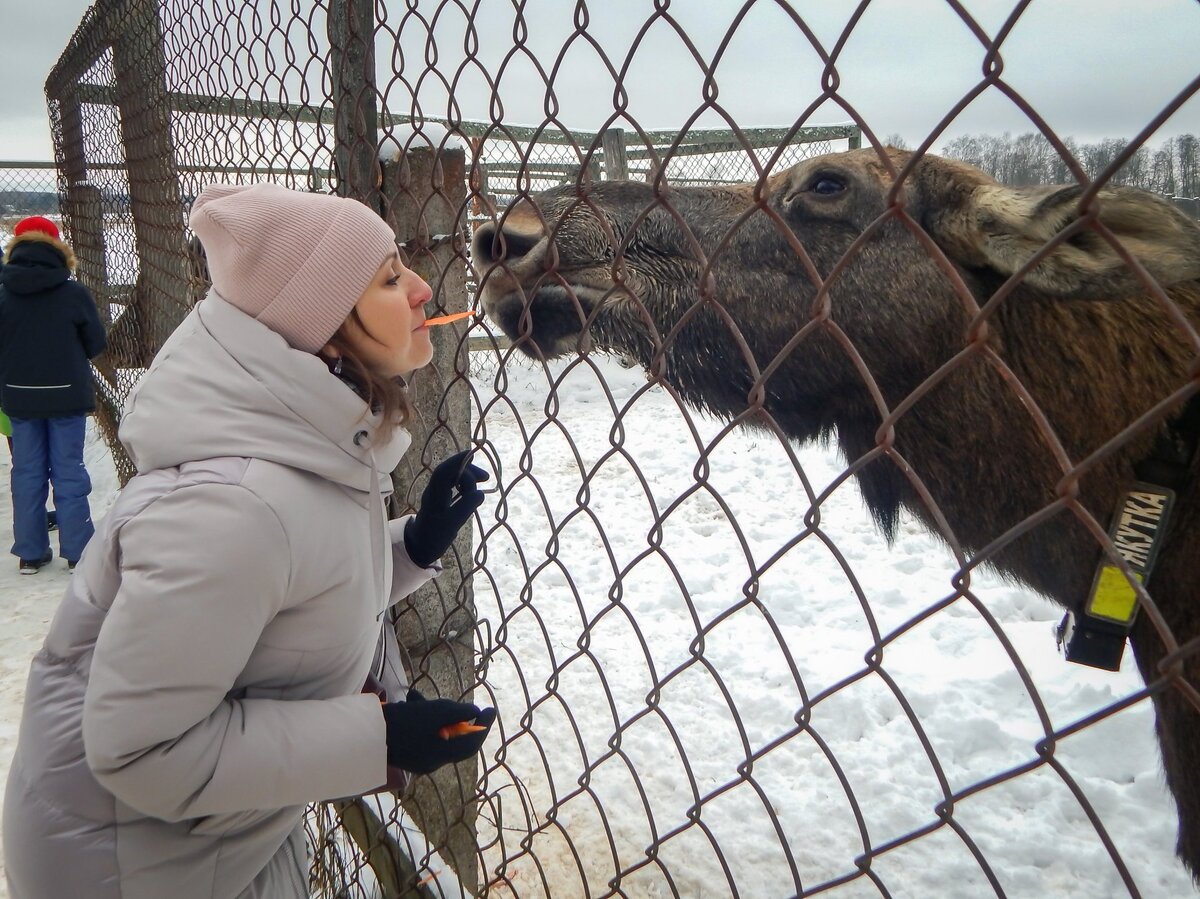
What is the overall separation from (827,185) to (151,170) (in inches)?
→ 204

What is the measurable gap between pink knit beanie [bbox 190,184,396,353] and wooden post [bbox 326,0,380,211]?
849 millimetres

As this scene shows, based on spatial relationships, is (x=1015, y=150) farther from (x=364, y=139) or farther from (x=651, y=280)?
(x=364, y=139)

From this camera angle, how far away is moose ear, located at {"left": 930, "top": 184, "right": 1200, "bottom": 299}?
4.25ft

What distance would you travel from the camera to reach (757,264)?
2180 mm

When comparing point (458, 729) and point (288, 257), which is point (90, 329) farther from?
point (458, 729)

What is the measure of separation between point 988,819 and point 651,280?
259 cm

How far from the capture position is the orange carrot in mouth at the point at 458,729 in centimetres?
152

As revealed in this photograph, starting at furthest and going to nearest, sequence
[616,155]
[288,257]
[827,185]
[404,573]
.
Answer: [616,155], [827,185], [404,573], [288,257]

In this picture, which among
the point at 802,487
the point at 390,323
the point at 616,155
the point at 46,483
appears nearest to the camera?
the point at 390,323

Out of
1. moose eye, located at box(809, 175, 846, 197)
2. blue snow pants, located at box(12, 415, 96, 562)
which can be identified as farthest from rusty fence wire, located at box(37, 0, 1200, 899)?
blue snow pants, located at box(12, 415, 96, 562)

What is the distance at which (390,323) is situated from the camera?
1.58m

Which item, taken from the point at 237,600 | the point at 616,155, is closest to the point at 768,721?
the point at 237,600

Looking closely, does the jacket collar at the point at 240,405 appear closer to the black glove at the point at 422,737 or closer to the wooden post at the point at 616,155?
the black glove at the point at 422,737

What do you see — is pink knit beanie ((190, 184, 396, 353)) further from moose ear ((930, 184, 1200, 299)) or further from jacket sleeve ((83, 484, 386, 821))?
moose ear ((930, 184, 1200, 299))
